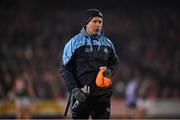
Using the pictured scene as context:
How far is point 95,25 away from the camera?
6.34 m

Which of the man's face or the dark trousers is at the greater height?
the man's face

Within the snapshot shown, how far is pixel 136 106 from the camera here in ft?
54.8

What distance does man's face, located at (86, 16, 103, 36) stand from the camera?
6.34 metres

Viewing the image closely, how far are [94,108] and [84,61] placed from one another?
0.52m

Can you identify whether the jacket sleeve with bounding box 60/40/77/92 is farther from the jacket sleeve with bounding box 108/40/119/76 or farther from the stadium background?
the stadium background

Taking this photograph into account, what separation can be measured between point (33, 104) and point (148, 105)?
3.56 m

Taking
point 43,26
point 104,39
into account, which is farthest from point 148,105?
point 104,39

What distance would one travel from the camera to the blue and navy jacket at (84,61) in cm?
625

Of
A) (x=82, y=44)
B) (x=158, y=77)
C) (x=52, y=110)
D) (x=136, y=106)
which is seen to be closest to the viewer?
(x=82, y=44)

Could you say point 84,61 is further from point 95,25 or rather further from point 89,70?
point 95,25

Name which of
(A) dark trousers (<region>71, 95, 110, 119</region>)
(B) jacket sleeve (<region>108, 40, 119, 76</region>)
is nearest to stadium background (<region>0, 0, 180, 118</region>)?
(B) jacket sleeve (<region>108, 40, 119, 76</region>)

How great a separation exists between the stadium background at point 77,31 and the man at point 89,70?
11631 millimetres

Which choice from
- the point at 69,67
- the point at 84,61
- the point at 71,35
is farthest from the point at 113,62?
the point at 71,35

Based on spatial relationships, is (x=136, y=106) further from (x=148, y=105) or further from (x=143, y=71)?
(x=143, y=71)
